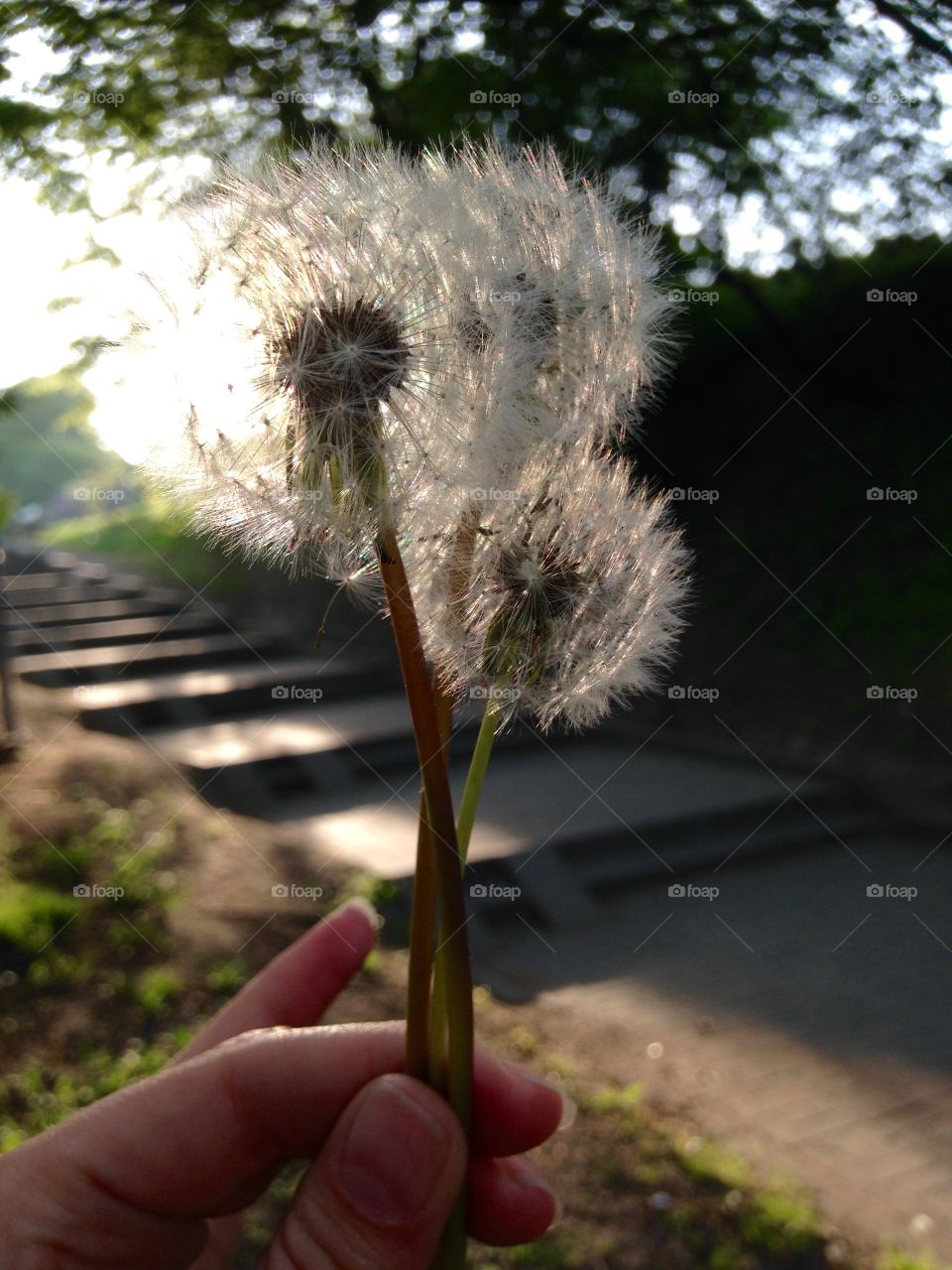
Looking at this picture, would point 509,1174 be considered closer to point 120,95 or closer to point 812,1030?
point 812,1030

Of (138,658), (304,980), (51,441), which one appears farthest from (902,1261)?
(51,441)

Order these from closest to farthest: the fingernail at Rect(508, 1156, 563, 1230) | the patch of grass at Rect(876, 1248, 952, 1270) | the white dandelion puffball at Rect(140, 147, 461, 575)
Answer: the white dandelion puffball at Rect(140, 147, 461, 575) → the fingernail at Rect(508, 1156, 563, 1230) → the patch of grass at Rect(876, 1248, 952, 1270)

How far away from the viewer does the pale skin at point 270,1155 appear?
379mm

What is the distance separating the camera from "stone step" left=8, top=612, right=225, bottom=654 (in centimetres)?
115

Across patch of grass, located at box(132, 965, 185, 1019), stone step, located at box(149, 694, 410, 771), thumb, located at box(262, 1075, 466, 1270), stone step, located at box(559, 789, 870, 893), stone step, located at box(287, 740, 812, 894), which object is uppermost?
thumb, located at box(262, 1075, 466, 1270)

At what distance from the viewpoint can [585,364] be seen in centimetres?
37

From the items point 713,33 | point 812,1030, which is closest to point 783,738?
point 812,1030

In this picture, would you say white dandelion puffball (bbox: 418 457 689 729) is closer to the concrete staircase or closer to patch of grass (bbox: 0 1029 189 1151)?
the concrete staircase

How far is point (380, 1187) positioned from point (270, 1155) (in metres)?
0.08

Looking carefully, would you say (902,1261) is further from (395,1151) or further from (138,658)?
(138,658)

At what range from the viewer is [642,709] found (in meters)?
1.17

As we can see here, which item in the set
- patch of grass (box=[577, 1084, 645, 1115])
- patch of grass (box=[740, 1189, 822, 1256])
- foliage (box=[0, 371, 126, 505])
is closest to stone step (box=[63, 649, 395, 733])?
foliage (box=[0, 371, 126, 505])

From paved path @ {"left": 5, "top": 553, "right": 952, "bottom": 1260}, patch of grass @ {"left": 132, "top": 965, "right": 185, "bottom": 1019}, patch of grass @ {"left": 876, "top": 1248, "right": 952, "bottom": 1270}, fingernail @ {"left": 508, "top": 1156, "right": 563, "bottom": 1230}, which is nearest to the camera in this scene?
fingernail @ {"left": 508, "top": 1156, "right": 563, "bottom": 1230}

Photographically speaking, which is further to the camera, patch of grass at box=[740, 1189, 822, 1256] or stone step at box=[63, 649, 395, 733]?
stone step at box=[63, 649, 395, 733]
